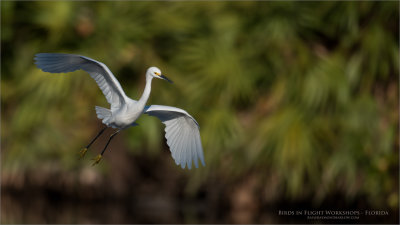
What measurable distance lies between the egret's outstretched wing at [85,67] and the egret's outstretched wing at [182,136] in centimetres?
27

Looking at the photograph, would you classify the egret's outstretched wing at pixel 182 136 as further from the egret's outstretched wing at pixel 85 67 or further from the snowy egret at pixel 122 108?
the egret's outstretched wing at pixel 85 67

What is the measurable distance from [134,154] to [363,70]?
2.65 metres

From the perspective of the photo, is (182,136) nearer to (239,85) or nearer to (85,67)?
(85,67)

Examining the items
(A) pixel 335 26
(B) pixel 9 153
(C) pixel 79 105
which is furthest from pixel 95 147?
(A) pixel 335 26

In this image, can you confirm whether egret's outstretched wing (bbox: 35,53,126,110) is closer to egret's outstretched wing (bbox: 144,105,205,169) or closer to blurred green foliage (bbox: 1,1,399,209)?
egret's outstretched wing (bbox: 144,105,205,169)

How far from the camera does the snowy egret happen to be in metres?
2.30

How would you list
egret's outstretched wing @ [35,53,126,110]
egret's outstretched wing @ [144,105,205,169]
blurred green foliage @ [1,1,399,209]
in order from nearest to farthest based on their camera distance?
egret's outstretched wing @ [35,53,126,110], egret's outstretched wing @ [144,105,205,169], blurred green foliage @ [1,1,399,209]

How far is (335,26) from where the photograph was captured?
650cm

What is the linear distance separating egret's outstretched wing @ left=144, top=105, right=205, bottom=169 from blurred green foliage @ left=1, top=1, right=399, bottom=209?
3.17 m

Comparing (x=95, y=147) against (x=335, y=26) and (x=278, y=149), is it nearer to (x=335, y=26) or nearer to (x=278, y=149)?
(x=278, y=149)

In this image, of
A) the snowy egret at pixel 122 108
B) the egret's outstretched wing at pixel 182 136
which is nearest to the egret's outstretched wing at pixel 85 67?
the snowy egret at pixel 122 108

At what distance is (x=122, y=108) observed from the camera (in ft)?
7.76

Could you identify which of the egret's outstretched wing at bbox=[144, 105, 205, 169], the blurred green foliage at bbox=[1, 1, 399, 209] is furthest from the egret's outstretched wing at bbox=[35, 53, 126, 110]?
the blurred green foliage at bbox=[1, 1, 399, 209]

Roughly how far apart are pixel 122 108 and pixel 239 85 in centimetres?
395
